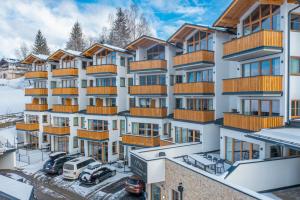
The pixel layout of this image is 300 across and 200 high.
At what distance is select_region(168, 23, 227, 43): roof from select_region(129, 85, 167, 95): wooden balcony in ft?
16.7

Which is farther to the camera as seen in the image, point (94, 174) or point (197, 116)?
point (94, 174)

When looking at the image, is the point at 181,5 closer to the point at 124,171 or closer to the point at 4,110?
the point at 124,171

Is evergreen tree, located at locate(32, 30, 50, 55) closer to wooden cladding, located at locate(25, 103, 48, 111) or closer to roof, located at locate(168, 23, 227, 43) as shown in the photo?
wooden cladding, located at locate(25, 103, 48, 111)

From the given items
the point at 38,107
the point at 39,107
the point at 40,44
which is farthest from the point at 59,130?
the point at 40,44

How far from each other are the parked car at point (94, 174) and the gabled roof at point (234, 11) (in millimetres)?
17338

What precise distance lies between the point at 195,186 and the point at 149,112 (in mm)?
14880

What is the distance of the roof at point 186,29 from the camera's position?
22992 millimetres

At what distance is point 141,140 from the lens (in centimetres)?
2775

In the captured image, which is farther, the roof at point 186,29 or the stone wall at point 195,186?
the roof at point 186,29

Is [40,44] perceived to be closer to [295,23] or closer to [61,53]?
[61,53]

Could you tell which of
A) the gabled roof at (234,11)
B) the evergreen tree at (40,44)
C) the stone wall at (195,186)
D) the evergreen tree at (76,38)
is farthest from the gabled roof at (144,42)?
the evergreen tree at (40,44)

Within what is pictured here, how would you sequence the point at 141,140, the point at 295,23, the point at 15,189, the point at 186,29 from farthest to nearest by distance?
the point at 141,140, the point at 186,29, the point at 295,23, the point at 15,189

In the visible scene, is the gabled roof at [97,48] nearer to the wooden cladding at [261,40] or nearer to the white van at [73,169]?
the white van at [73,169]

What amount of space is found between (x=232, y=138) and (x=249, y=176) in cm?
492
